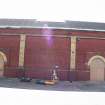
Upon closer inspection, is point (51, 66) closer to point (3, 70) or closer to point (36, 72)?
point (36, 72)

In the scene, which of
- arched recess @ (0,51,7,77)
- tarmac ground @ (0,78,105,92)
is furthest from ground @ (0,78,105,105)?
arched recess @ (0,51,7,77)

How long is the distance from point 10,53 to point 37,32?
120 inches

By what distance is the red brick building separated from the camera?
893 inches

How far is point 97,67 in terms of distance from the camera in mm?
23109

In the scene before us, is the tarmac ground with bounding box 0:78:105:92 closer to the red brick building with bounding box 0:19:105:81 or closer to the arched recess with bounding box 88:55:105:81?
the arched recess with bounding box 88:55:105:81

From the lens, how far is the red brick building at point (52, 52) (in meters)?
22.7

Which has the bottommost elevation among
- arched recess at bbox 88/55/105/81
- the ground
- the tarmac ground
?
the tarmac ground

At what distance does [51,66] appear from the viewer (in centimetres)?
2270

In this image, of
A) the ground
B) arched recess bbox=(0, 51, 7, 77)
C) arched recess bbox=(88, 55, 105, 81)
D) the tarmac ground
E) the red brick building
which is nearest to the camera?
the ground
